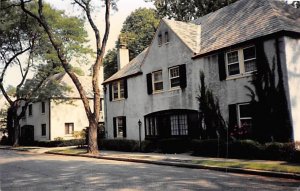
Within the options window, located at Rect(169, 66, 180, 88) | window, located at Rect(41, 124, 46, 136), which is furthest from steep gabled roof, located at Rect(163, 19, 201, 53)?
window, located at Rect(41, 124, 46, 136)

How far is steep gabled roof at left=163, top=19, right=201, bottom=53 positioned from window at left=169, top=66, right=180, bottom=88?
186cm

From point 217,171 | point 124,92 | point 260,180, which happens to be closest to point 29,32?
point 124,92

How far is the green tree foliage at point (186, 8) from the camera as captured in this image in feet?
134

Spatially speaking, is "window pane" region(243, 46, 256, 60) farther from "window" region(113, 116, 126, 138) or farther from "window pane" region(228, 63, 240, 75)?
"window" region(113, 116, 126, 138)

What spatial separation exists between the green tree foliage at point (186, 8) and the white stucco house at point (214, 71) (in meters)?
14.9

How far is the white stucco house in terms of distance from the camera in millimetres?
17294

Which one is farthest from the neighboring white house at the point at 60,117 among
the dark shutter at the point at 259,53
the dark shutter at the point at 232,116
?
the dark shutter at the point at 259,53

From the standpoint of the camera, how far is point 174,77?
23734mm

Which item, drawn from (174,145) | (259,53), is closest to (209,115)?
(174,145)

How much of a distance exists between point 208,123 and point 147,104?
660 centimetres

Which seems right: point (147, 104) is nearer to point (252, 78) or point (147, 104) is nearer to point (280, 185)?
point (252, 78)

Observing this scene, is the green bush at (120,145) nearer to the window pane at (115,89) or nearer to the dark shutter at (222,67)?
the window pane at (115,89)

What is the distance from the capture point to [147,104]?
26.1m

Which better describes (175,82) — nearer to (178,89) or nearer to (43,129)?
(178,89)
